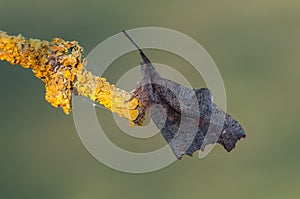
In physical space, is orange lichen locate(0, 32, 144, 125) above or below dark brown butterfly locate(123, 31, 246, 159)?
above

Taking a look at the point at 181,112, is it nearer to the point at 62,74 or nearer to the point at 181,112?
the point at 181,112

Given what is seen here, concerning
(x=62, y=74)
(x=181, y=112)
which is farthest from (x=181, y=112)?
(x=62, y=74)

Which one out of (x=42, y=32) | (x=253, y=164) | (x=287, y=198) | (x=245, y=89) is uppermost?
(x=42, y=32)

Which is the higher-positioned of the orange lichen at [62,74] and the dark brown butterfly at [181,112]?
the orange lichen at [62,74]

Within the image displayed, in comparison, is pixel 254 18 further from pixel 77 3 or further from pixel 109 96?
pixel 109 96

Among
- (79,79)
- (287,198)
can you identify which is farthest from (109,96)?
(287,198)

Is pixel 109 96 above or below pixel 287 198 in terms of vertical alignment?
below

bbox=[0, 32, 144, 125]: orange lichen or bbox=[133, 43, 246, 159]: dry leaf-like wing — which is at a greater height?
bbox=[0, 32, 144, 125]: orange lichen

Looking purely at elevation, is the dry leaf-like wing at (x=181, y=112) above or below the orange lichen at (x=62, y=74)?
below
